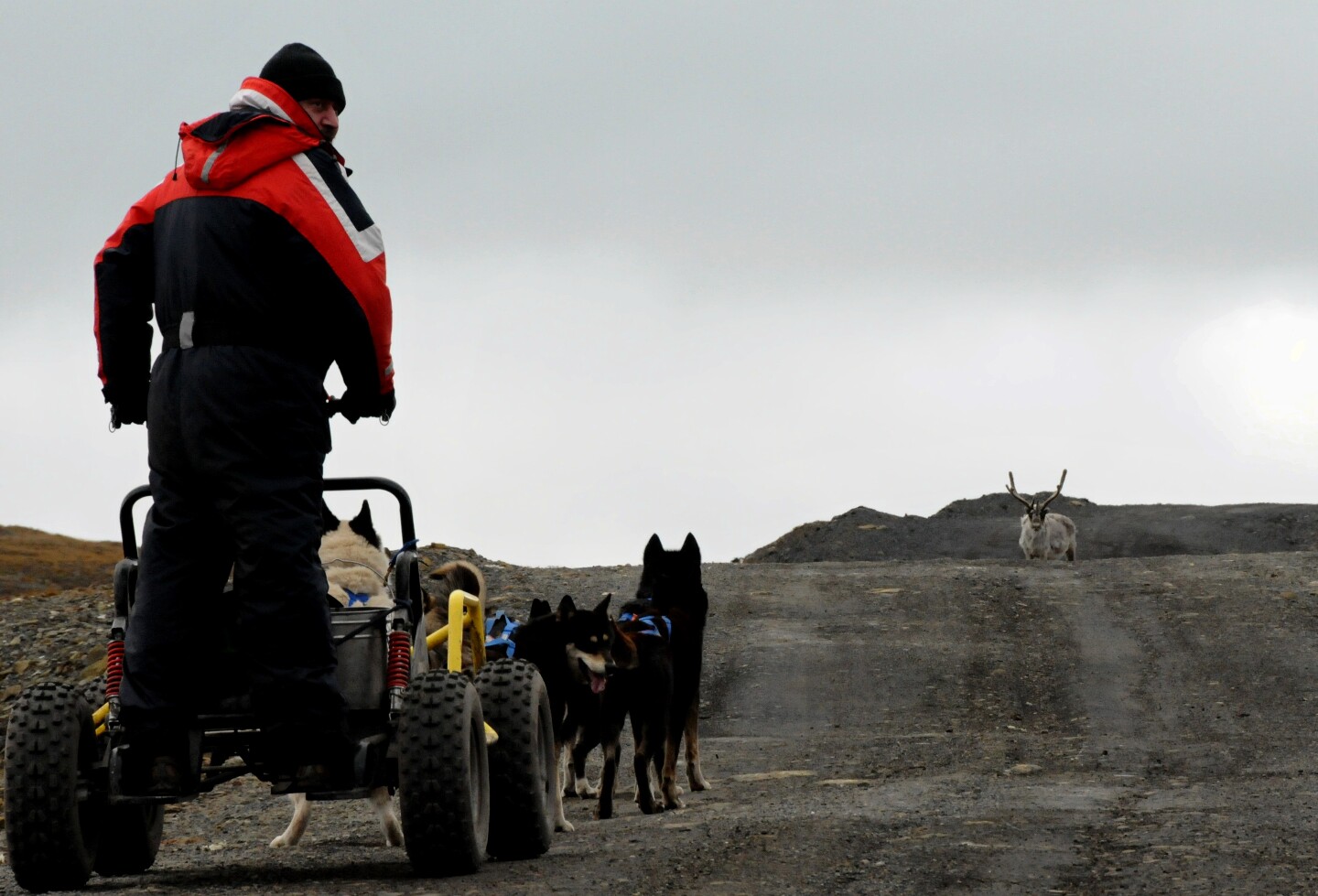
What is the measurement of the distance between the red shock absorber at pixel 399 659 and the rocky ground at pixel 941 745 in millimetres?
747

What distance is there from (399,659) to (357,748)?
1.56ft

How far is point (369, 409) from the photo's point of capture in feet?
21.7

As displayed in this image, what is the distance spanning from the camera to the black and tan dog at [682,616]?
11.9 m

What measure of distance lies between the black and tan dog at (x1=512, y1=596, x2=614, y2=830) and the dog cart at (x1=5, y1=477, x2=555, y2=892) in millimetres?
3532

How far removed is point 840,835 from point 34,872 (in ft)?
11.4

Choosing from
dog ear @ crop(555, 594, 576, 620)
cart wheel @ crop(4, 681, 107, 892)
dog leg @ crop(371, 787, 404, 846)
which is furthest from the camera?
dog ear @ crop(555, 594, 576, 620)

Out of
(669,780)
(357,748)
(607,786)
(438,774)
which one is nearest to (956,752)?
(669,780)

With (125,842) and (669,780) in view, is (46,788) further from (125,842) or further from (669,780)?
(669,780)

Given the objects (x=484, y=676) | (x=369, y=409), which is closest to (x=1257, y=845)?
(x=484, y=676)

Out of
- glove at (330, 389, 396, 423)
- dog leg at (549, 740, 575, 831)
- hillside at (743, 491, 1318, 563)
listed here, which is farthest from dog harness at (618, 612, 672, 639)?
hillside at (743, 491, 1318, 563)

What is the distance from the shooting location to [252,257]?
6238 millimetres

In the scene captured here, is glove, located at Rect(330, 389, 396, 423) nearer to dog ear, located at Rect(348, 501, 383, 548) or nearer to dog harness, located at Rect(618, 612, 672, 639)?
dog ear, located at Rect(348, 501, 383, 548)

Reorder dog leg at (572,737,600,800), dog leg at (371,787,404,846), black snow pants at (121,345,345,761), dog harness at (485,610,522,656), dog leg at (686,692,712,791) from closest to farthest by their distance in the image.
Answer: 1. black snow pants at (121,345,345,761)
2. dog leg at (371,787,404,846)
3. dog harness at (485,610,522,656)
4. dog leg at (572,737,600,800)
5. dog leg at (686,692,712,791)

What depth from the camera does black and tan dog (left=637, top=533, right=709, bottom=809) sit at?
11.9 m
